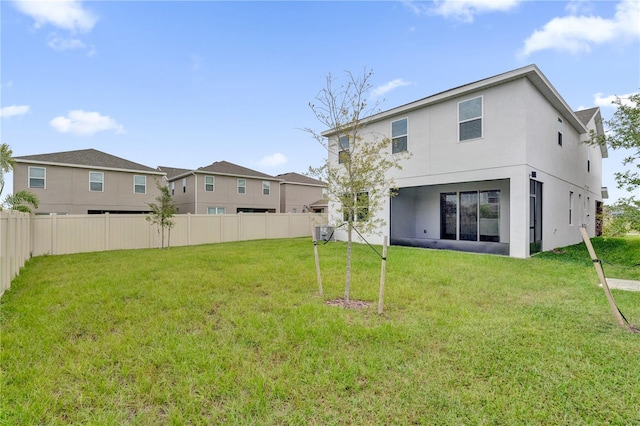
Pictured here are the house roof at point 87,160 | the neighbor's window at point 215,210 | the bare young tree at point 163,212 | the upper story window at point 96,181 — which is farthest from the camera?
the neighbor's window at point 215,210

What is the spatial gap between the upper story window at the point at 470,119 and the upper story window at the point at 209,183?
1852cm

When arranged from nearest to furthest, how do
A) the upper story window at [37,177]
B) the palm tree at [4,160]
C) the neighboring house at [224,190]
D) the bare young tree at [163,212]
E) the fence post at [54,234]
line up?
the palm tree at [4,160], the fence post at [54,234], the bare young tree at [163,212], the upper story window at [37,177], the neighboring house at [224,190]

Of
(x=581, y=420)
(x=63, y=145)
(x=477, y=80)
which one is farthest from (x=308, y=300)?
(x=63, y=145)

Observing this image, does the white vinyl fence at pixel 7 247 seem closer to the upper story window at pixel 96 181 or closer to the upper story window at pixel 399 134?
the upper story window at pixel 399 134

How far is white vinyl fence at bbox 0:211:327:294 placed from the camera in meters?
9.38

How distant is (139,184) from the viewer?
71.1 ft

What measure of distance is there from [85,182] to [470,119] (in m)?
22.3

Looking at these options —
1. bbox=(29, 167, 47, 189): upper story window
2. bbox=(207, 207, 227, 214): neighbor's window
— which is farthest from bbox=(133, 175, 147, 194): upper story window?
bbox=(29, 167, 47, 189): upper story window

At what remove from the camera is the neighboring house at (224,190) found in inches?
918

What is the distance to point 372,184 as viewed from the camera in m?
5.34

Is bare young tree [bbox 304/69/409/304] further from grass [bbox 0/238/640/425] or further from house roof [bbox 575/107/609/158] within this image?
house roof [bbox 575/107/609/158]

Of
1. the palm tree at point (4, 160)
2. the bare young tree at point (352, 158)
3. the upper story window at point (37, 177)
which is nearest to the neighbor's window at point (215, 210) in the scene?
the upper story window at point (37, 177)

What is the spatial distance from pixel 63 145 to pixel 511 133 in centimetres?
2592

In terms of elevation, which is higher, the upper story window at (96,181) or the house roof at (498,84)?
the house roof at (498,84)
